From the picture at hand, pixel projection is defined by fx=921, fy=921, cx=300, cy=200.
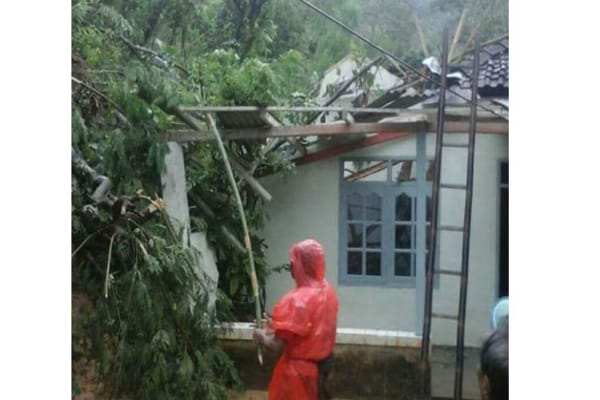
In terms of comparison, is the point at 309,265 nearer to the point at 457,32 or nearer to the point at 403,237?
the point at 403,237

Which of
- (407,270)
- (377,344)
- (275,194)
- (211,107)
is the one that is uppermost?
(211,107)

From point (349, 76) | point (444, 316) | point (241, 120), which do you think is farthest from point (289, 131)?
point (444, 316)

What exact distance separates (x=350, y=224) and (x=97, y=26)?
1.02m

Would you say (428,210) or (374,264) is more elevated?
(428,210)

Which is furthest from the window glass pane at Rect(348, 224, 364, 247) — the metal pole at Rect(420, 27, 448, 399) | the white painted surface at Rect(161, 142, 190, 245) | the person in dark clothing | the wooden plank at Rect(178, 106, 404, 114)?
the person in dark clothing

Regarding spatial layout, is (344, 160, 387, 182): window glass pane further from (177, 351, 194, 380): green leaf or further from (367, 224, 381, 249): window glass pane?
(177, 351, 194, 380): green leaf

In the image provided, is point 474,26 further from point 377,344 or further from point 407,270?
point 377,344

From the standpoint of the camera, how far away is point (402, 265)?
2.77 m

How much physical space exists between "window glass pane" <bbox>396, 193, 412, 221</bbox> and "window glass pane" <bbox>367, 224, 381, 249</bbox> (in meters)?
0.07

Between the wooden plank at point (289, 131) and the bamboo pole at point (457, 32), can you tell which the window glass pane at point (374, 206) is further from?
the bamboo pole at point (457, 32)

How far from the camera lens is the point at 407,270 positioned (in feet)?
9.06

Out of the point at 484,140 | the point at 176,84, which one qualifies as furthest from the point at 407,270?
the point at 176,84

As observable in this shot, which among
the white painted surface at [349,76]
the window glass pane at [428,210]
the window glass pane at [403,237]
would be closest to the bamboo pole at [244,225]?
the white painted surface at [349,76]

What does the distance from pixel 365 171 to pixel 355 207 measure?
0.11 meters
